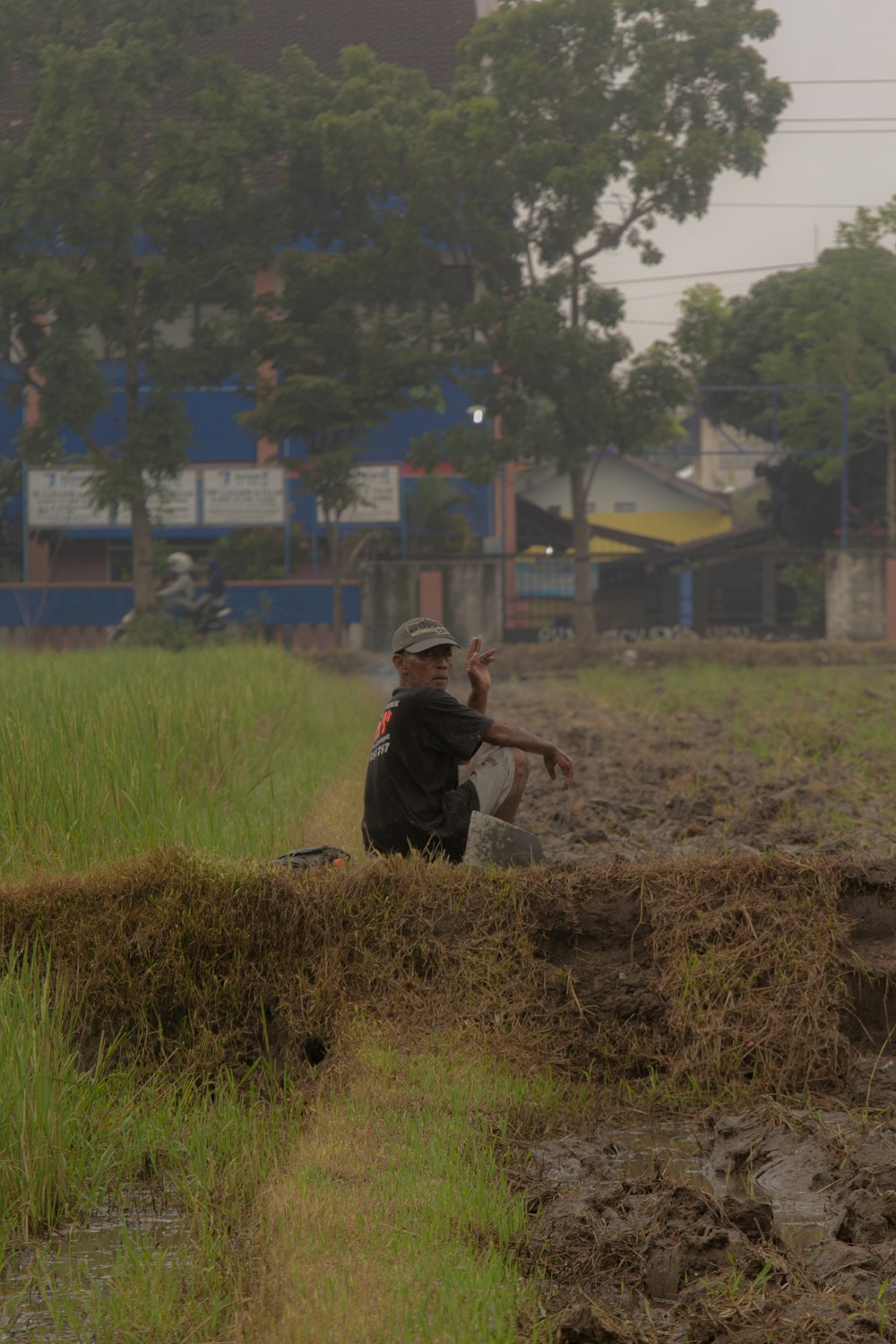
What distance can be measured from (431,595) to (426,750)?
67.5 feet

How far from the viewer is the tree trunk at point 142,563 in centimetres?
2327

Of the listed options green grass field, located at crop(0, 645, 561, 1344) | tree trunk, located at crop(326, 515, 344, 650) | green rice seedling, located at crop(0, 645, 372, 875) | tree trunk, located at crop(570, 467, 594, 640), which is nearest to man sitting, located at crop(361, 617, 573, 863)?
green grass field, located at crop(0, 645, 561, 1344)

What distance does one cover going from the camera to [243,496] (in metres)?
26.1

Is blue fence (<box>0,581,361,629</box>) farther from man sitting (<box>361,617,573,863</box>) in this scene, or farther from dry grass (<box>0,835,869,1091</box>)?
dry grass (<box>0,835,869,1091</box>)

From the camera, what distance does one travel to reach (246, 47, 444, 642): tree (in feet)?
77.5

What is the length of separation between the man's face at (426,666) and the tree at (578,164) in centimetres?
1823

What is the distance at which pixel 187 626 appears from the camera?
2300 cm

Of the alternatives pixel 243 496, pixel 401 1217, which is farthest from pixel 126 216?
pixel 401 1217

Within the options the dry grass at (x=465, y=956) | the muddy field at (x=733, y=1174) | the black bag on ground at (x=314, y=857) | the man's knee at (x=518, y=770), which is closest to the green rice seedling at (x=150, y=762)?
the black bag on ground at (x=314, y=857)

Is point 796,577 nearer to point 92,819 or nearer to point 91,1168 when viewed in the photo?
point 92,819

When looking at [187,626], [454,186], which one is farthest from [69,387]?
[454,186]

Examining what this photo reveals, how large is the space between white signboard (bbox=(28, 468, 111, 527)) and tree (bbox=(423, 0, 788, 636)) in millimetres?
6020

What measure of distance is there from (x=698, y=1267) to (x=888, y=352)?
1202 inches

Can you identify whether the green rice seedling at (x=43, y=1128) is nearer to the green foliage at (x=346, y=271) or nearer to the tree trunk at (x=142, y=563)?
the tree trunk at (x=142, y=563)
